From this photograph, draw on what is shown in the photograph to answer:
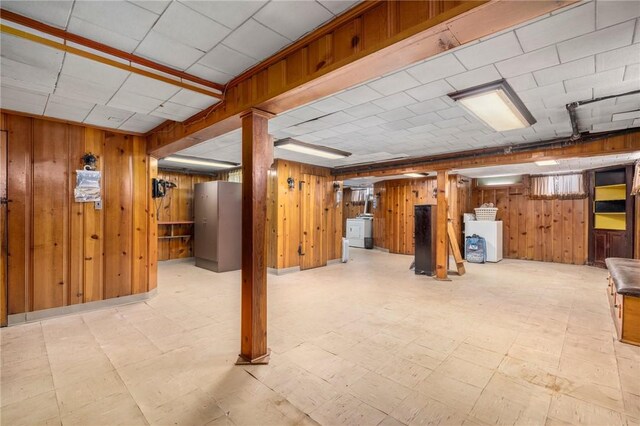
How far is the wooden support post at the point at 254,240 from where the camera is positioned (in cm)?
246

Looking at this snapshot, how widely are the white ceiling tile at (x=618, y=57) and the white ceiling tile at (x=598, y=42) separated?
0.25 ft

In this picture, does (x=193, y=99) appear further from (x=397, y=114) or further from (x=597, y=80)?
(x=597, y=80)

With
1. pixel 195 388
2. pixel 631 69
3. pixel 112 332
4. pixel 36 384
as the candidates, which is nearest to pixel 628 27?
pixel 631 69

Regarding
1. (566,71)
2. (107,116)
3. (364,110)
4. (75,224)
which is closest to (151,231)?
(75,224)

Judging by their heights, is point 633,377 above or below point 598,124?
below

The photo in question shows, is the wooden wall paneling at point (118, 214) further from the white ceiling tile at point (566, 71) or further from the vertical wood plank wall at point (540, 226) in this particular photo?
the vertical wood plank wall at point (540, 226)

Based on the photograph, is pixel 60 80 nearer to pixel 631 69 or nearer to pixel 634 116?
pixel 631 69

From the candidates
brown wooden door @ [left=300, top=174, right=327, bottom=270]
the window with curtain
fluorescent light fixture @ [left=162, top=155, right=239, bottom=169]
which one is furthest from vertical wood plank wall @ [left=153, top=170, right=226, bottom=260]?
the window with curtain

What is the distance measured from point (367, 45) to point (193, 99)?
1.77m

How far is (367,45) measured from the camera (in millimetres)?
1602

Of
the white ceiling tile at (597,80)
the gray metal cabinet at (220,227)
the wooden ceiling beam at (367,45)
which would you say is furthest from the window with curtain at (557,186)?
the wooden ceiling beam at (367,45)

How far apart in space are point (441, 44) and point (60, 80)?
9.22 ft

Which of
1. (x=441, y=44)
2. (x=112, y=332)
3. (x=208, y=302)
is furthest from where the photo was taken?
(x=208, y=302)

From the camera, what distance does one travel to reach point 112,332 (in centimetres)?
307
